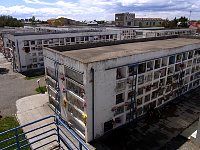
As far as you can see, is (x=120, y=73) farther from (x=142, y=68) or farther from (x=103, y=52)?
(x=103, y=52)

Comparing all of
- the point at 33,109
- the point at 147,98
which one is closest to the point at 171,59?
the point at 147,98

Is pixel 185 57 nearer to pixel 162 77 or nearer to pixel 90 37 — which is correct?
pixel 162 77

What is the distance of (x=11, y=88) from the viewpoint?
25359 millimetres

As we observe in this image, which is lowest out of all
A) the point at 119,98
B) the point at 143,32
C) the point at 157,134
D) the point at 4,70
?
the point at 157,134

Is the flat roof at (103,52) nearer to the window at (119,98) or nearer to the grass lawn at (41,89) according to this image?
the window at (119,98)

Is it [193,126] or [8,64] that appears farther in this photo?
[8,64]

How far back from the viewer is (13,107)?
20.0 meters

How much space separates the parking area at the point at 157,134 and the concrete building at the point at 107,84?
724 mm

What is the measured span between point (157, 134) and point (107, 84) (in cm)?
567

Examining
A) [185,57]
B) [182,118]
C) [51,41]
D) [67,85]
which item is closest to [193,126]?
[182,118]

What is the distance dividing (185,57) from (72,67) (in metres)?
13.0

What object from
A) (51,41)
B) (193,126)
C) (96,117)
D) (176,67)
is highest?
(51,41)

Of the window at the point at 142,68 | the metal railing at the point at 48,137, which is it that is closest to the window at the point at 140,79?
the window at the point at 142,68

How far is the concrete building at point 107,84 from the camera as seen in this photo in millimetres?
13391
